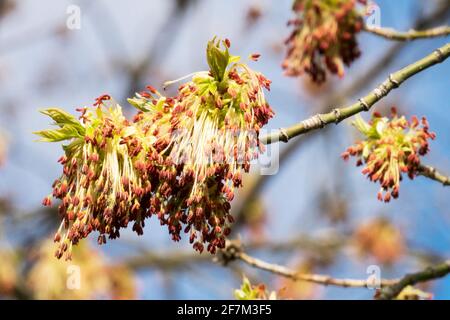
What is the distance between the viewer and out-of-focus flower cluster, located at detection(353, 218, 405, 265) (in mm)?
9859

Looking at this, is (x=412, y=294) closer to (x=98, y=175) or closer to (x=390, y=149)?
(x=390, y=149)

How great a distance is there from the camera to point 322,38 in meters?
4.52

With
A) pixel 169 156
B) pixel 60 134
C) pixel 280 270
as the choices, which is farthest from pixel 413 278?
pixel 60 134

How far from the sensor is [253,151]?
2.94m

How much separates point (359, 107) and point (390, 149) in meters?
0.59

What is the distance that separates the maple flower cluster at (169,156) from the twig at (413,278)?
1186mm

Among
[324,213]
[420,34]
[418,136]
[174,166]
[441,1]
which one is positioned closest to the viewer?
[174,166]

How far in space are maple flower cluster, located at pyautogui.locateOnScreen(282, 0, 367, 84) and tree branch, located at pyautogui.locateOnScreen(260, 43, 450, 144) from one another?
117 centimetres

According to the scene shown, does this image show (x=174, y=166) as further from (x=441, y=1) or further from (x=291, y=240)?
(x=291, y=240)

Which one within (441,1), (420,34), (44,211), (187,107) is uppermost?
(441,1)

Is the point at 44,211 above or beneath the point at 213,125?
above
